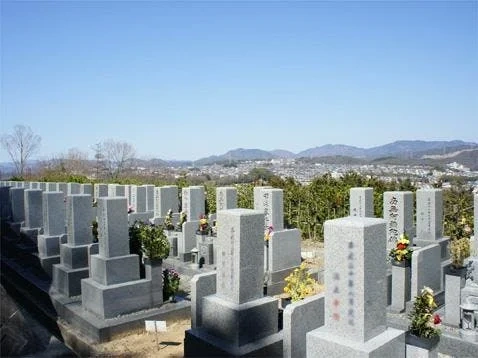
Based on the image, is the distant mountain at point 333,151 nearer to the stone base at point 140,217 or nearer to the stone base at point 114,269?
the stone base at point 140,217

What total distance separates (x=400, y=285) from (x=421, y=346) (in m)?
2.71

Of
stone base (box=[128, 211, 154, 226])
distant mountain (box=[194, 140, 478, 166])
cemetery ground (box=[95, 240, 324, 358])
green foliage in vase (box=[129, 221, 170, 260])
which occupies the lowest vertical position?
cemetery ground (box=[95, 240, 324, 358])

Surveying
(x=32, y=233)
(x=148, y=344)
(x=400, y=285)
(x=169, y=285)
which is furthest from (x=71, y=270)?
(x=400, y=285)

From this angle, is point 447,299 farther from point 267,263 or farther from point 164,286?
point 164,286

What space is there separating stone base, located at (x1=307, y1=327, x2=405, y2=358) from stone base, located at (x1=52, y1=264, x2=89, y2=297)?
20.6 ft

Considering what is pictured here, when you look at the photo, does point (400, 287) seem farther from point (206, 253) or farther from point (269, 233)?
point (206, 253)

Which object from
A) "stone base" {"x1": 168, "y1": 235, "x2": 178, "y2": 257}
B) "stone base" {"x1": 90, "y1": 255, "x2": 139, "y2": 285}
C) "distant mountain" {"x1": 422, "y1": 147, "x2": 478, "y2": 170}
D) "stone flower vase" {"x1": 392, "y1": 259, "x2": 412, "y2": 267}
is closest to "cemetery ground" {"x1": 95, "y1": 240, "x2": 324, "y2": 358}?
"stone base" {"x1": 90, "y1": 255, "x2": 139, "y2": 285}

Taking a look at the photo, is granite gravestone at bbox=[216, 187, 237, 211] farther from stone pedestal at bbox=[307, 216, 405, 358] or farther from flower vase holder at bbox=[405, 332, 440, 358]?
stone pedestal at bbox=[307, 216, 405, 358]

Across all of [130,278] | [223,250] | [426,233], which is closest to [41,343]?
[223,250]

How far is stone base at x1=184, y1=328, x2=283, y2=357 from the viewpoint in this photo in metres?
5.46

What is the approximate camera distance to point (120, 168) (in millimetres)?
54344

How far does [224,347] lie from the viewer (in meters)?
5.54

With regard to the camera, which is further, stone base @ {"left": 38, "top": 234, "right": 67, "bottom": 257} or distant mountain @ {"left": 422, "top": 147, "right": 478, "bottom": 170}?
distant mountain @ {"left": 422, "top": 147, "right": 478, "bottom": 170}

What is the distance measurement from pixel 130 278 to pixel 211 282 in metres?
2.29
